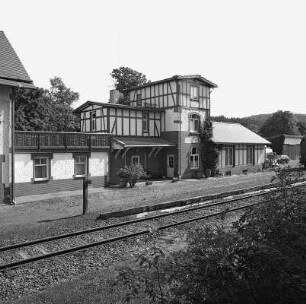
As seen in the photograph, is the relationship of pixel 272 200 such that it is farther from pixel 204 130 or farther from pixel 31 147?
pixel 204 130

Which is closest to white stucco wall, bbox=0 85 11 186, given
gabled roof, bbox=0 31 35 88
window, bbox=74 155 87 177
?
gabled roof, bbox=0 31 35 88

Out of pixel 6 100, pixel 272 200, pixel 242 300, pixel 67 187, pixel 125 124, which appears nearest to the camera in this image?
pixel 242 300

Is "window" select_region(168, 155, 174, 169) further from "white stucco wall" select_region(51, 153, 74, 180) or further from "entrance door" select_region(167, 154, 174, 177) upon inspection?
"white stucco wall" select_region(51, 153, 74, 180)

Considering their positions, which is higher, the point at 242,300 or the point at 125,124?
the point at 125,124

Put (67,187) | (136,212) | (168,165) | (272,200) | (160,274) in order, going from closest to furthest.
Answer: (160,274), (272,200), (136,212), (67,187), (168,165)

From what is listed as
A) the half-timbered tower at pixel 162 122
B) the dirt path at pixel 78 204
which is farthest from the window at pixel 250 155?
the dirt path at pixel 78 204

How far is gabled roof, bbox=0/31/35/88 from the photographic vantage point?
A: 17.2 meters

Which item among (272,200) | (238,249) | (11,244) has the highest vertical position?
(272,200)

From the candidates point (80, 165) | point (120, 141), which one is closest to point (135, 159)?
point (120, 141)

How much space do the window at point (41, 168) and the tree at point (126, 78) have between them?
3476cm

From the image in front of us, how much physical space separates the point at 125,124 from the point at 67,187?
824 centimetres

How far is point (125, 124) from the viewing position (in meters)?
27.6

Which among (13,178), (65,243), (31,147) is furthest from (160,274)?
(31,147)

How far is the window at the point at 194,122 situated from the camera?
3053 centimetres
